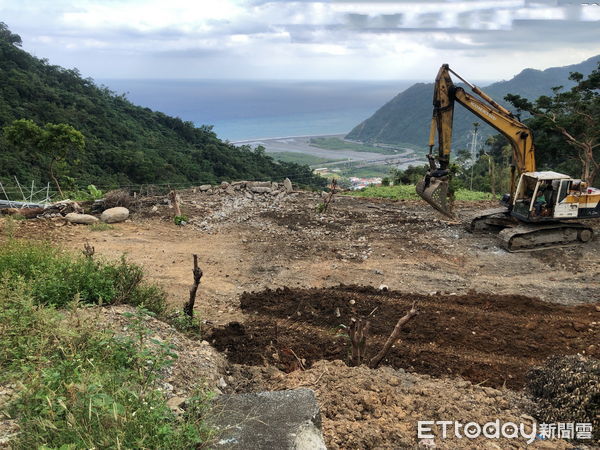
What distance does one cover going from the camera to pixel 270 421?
3357 mm

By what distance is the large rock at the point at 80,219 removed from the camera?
496 inches

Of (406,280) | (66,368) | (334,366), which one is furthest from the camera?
(406,280)

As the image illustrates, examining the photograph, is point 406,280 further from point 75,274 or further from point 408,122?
point 408,122

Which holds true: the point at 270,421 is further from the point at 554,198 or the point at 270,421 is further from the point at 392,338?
the point at 554,198

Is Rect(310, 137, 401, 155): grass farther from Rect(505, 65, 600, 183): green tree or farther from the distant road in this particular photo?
Rect(505, 65, 600, 183): green tree

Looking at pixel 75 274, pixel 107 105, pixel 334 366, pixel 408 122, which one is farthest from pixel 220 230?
pixel 408 122

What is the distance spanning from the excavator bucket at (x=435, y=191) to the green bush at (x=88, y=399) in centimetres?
951

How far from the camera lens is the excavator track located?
10.7 meters

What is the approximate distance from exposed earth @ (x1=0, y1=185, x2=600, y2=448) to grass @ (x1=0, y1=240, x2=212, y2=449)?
1.45m

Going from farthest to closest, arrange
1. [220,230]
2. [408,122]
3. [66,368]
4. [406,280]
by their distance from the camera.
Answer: [408,122] → [220,230] → [406,280] → [66,368]

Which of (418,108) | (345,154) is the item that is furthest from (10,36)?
(418,108)

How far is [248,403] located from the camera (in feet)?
11.8

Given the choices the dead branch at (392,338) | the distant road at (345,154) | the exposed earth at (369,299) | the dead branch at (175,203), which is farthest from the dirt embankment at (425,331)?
the distant road at (345,154)

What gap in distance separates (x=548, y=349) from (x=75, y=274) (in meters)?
6.26
